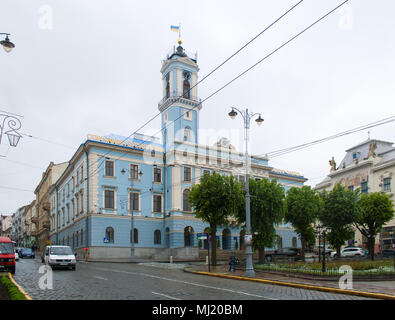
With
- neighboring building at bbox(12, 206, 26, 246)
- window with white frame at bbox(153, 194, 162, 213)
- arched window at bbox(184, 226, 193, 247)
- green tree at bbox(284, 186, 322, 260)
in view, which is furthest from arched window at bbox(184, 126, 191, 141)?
neighboring building at bbox(12, 206, 26, 246)

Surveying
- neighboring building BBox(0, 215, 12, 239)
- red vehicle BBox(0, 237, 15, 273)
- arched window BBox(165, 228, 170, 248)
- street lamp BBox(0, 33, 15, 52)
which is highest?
street lamp BBox(0, 33, 15, 52)

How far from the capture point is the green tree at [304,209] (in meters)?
39.7

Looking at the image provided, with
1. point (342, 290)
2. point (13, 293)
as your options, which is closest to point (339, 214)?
point (342, 290)

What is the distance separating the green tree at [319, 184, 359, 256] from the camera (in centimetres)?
4056

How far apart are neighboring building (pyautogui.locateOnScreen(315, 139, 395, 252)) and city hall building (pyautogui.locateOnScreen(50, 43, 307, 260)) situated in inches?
559

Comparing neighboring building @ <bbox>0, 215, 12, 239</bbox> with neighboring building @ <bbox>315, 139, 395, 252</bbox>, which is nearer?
neighboring building @ <bbox>315, 139, 395, 252</bbox>

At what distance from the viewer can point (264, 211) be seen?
30.8 m

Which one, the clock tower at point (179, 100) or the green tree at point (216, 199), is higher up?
the clock tower at point (179, 100)

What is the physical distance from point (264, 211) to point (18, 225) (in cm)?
13293

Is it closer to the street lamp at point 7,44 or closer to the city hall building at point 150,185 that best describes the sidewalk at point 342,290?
the street lamp at point 7,44

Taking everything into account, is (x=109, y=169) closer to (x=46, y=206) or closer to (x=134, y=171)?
(x=134, y=171)

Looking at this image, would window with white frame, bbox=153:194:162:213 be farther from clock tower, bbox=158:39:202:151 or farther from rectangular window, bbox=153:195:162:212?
clock tower, bbox=158:39:202:151

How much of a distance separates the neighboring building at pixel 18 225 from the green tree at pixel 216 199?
375 feet

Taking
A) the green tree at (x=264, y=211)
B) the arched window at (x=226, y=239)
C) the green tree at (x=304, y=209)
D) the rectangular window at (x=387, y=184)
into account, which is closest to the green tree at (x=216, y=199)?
the green tree at (x=264, y=211)
